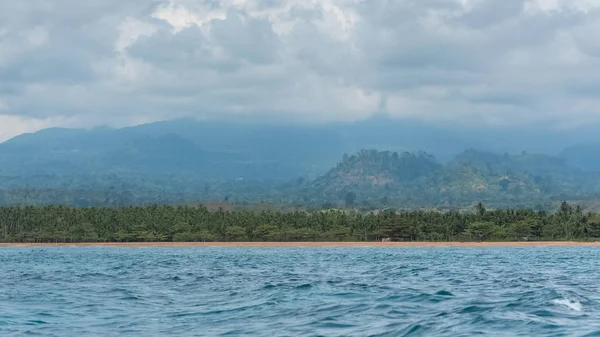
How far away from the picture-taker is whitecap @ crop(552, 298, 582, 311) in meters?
32.1

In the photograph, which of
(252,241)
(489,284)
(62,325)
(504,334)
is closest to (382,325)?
(504,334)

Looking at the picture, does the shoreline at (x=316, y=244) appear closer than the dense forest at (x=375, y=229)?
Yes

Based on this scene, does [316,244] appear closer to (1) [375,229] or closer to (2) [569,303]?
(1) [375,229]

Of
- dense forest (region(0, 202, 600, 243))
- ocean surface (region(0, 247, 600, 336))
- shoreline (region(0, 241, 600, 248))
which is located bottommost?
ocean surface (region(0, 247, 600, 336))

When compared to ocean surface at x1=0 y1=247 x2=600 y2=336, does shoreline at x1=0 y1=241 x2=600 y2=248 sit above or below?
above

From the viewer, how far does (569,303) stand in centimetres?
3341

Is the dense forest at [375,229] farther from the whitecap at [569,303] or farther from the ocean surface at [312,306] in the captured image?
the whitecap at [569,303]

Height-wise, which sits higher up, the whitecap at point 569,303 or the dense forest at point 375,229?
the dense forest at point 375,229

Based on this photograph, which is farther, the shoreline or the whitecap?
the shoreline

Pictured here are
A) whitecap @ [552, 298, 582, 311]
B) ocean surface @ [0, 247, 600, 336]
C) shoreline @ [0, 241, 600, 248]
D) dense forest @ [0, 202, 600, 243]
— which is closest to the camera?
ocean surface @ [0, 247, 600, 336]

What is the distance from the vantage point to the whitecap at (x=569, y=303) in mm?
32125

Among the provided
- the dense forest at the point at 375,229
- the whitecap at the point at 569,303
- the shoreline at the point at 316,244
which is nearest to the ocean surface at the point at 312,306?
the whitecap at the point at 569,303

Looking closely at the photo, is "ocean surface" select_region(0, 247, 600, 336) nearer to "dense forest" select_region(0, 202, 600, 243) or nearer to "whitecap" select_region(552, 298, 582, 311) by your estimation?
"whitecap" select_region(552, 298, 582, 311)

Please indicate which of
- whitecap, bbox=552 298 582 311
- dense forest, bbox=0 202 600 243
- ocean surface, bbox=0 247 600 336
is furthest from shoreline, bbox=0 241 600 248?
whitecap, bbox=552 298 582 311
